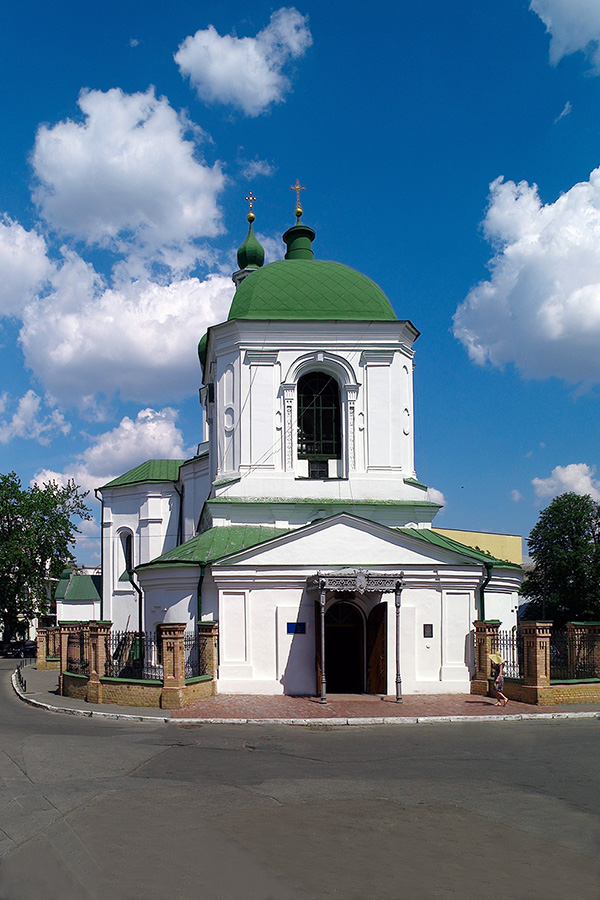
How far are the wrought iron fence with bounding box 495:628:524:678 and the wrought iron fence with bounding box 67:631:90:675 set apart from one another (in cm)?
1003

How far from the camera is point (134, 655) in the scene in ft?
67.7

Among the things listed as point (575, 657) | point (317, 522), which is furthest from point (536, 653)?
point (317, 522)

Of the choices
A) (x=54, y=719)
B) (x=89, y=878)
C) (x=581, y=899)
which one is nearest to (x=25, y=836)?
(x=89, y=878)

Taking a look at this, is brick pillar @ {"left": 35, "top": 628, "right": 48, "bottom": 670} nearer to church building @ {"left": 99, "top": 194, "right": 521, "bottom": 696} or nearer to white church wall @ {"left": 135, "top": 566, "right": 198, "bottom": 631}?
church building @ {"left": 99, "top": 194, "right": 521, "bottom": 696}

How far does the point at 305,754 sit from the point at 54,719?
6.98 m

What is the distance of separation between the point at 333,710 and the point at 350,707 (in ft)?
1.88

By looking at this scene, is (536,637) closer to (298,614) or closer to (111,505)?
(298,614)

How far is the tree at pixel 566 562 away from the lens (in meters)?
44.3

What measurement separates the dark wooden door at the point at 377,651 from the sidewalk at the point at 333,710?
0.46 m

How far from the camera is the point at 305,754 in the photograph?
39.3 ft

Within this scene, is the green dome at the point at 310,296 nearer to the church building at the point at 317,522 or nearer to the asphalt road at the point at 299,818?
the church building at the point at 317,522

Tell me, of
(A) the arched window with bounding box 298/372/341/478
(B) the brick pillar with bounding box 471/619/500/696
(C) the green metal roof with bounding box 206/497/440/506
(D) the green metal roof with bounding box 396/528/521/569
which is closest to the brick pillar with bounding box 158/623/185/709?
(C) the green metal roof with bounding box 206/497/440/506

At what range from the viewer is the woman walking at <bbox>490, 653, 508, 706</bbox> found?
17.7m

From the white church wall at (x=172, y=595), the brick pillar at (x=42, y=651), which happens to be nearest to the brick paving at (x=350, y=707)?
the white church wall at (x=172, y=595)
